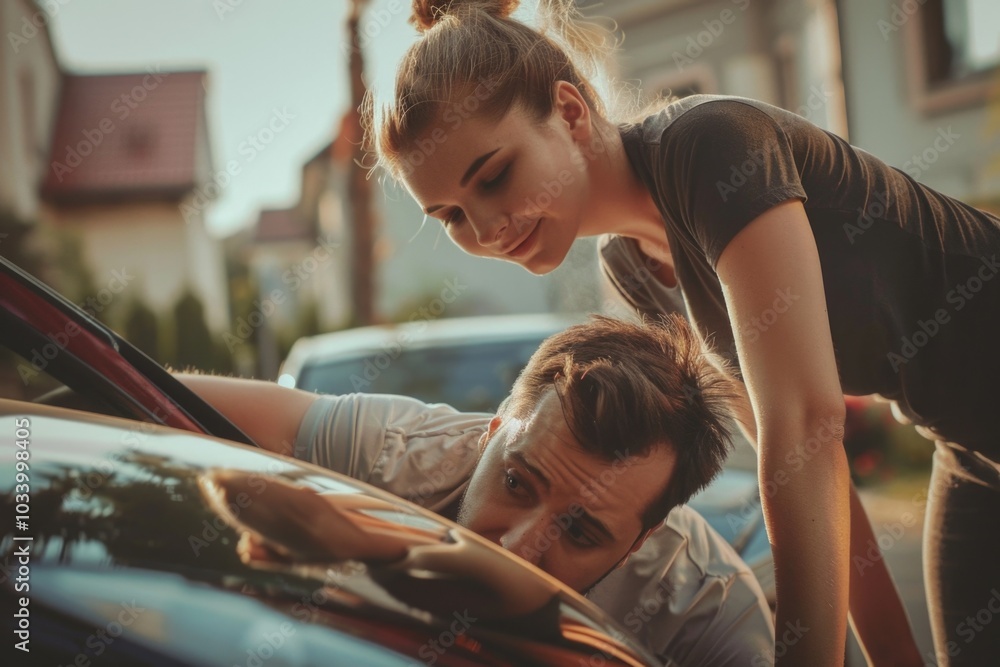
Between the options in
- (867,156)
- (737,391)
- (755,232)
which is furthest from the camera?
(737,391)

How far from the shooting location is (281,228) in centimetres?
4569

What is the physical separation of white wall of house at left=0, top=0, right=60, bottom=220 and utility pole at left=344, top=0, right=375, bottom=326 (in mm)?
7349

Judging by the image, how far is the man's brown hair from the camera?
64.6 inches

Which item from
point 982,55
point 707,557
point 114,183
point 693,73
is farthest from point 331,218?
point 707,557

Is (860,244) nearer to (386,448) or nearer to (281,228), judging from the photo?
(386,448)

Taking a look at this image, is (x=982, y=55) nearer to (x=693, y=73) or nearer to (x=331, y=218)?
(x=693, y=73)

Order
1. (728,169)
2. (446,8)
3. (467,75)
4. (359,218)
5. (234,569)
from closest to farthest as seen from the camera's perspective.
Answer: (234,569), (728,169), (467,75), (446,8), (359,218)

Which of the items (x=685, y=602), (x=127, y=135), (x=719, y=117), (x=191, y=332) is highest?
(x=127, y=135)

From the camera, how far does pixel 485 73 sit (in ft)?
5.88

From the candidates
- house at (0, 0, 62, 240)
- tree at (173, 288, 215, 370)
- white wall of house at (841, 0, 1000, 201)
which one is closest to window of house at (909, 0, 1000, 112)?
white wall of house at (841, 0, 1000, 201)

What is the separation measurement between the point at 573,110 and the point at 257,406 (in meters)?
0.81

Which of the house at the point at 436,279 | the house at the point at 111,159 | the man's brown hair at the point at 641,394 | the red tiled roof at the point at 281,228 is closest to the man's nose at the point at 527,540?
the man's brown hair at the point at 641,394

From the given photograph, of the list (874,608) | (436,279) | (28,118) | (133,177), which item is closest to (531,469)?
(874,608)

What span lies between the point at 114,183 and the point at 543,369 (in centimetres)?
2242
